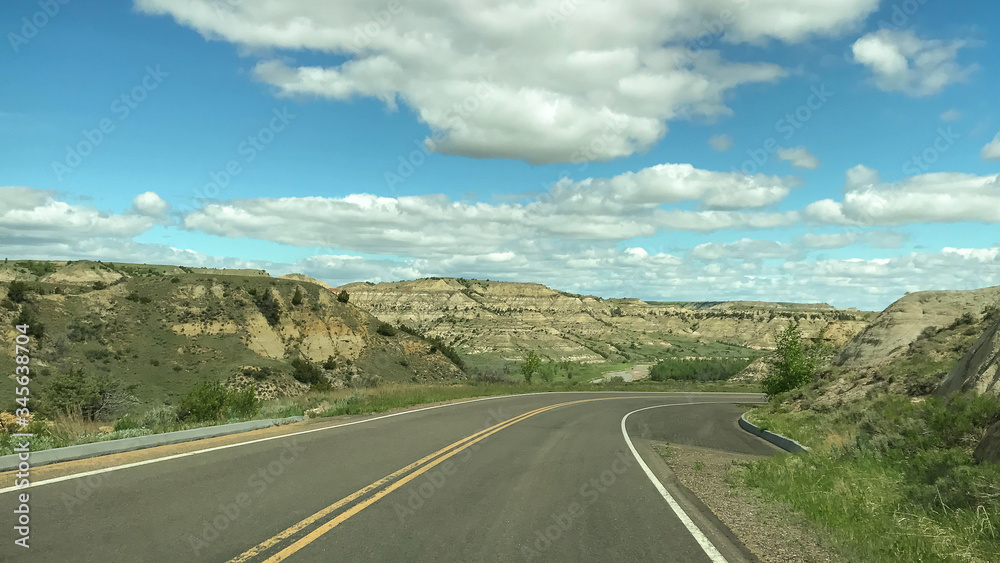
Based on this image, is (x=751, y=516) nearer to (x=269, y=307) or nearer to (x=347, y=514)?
(x=347, y=514)

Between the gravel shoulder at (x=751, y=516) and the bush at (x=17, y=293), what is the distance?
156 feet

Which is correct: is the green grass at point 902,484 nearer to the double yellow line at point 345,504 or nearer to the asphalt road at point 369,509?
the asphalt road at point 369,509

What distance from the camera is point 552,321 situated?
12988 cm

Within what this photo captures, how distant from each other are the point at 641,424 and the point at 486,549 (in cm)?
1775

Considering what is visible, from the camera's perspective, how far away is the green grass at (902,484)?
6551mm

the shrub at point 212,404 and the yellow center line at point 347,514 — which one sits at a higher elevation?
the yellow center line at point 347,514

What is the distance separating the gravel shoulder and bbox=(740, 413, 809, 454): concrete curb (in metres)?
3.54

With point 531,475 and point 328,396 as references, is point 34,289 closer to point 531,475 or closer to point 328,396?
point 328,396

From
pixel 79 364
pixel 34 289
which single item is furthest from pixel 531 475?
pixel 34 289

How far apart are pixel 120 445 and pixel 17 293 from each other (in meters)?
42.7

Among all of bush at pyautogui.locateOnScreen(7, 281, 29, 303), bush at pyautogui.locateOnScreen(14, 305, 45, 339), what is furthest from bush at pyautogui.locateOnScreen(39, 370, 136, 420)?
bush at pyautogui.locateOnScreen(7, 281, 29, 303)

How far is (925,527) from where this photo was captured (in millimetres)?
6949

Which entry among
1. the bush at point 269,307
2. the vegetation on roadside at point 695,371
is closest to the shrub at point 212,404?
the bush at point 269,307

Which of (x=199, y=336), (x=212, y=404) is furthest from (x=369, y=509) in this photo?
(x=199, y=336)
